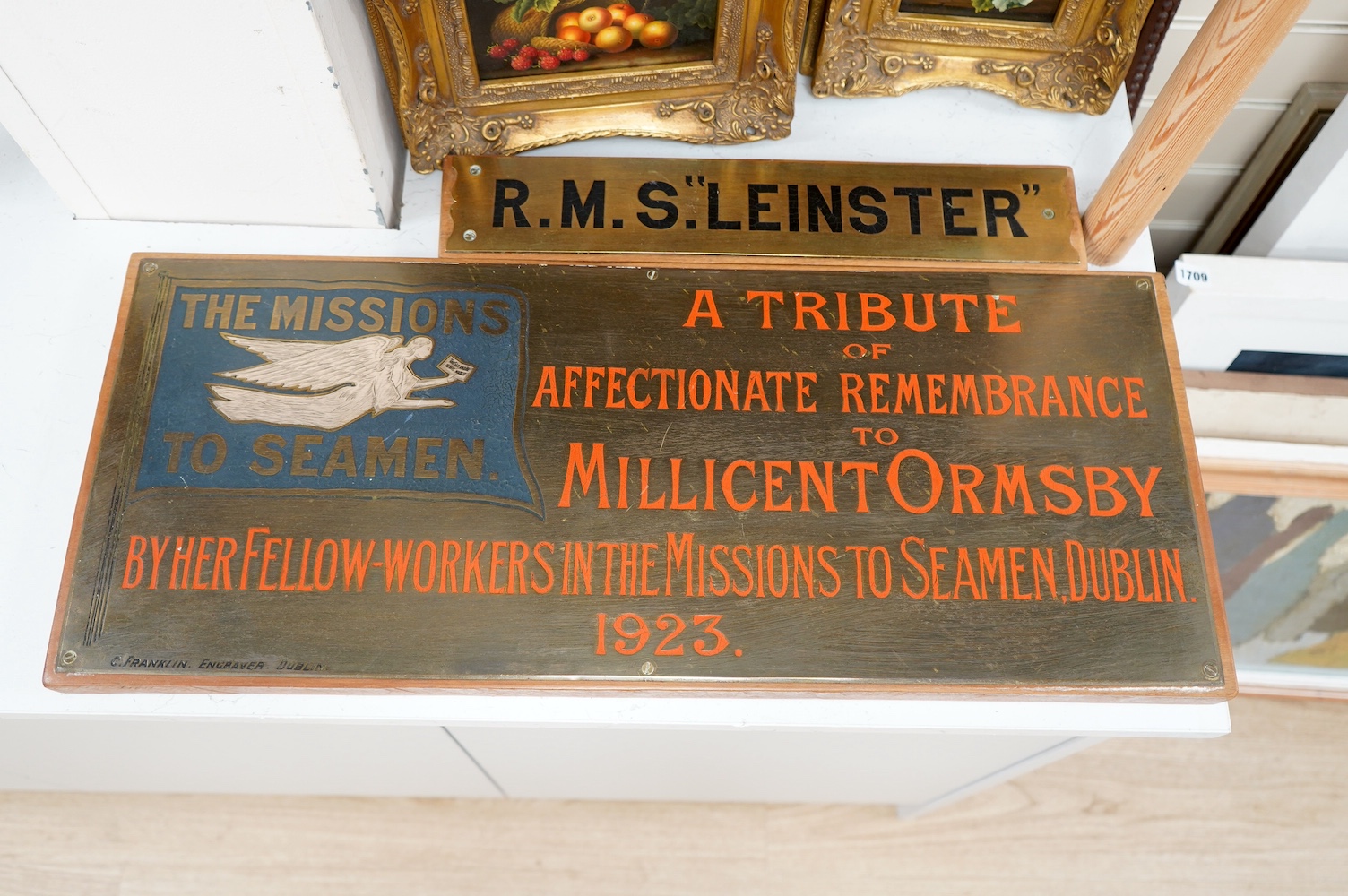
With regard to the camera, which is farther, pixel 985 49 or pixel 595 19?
pixel 985 49

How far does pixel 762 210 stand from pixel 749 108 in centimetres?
13

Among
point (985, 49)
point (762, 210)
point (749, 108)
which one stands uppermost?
point (985, 49)

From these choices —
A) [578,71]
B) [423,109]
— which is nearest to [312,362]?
[423,109]

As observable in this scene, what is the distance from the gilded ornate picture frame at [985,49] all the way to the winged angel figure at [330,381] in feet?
2.04

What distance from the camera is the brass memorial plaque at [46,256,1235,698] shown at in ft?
3.15

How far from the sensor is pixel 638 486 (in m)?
1.01

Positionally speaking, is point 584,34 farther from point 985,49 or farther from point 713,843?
point 713,843

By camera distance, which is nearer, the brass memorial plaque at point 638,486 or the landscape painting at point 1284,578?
the brass memorial plaque at point 638,486

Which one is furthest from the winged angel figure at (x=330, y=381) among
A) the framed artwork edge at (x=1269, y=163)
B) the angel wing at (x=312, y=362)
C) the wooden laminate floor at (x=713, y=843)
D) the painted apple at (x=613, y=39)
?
the framed artwork edge at (x=1269, y=163)

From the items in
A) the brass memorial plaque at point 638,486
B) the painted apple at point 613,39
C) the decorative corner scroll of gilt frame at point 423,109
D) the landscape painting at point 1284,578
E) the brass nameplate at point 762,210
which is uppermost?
the painted apple at point 613,39

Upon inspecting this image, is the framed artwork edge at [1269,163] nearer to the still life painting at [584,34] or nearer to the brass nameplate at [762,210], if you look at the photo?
the brass nameplate at [762,210]

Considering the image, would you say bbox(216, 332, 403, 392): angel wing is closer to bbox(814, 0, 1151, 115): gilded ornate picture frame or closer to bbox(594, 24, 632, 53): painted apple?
bbox(594, 24, 632, 53): painted apple

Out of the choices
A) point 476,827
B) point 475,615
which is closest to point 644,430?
point 475,615

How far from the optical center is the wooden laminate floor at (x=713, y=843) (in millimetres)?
1654
